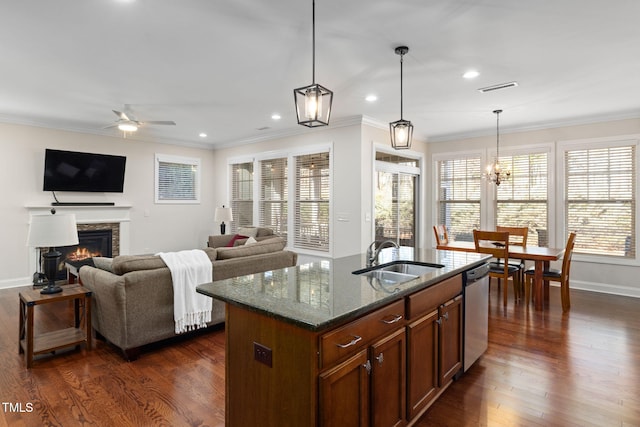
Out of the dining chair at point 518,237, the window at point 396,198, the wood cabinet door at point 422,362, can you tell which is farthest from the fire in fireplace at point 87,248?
the dining chair at point 518,237

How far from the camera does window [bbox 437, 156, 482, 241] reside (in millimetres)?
6652

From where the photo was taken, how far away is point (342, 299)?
1729 millimetres

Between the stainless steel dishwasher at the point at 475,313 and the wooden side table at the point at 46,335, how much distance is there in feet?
10.8

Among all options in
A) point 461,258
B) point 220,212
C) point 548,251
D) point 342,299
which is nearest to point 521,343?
point 461,258

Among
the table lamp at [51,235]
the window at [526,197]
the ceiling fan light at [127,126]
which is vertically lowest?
the table lamp at [51,235]

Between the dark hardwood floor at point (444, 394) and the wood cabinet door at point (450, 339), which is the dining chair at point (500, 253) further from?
the wood cabinet door at point (450, 339)

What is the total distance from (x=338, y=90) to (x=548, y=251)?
11.5 feet

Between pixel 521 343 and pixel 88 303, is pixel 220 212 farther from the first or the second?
pixel 521 343

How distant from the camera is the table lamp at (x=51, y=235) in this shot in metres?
3.03

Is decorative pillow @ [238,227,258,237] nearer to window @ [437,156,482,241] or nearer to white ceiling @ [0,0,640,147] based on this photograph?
white ceiling @ [0,0,640,147]

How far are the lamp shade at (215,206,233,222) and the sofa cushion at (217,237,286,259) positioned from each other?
317 centimetres

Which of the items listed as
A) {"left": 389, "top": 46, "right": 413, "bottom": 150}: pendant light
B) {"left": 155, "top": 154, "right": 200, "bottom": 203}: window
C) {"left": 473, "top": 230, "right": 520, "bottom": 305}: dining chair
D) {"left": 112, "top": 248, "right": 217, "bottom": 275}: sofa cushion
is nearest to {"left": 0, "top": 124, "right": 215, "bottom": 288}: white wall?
{"left": 155, "top": 154, "right": 200, "bottom": 203}: window

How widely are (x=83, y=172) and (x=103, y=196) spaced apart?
557 millimetres

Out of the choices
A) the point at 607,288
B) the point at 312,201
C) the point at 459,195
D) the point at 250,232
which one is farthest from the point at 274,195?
the point at 607,288
